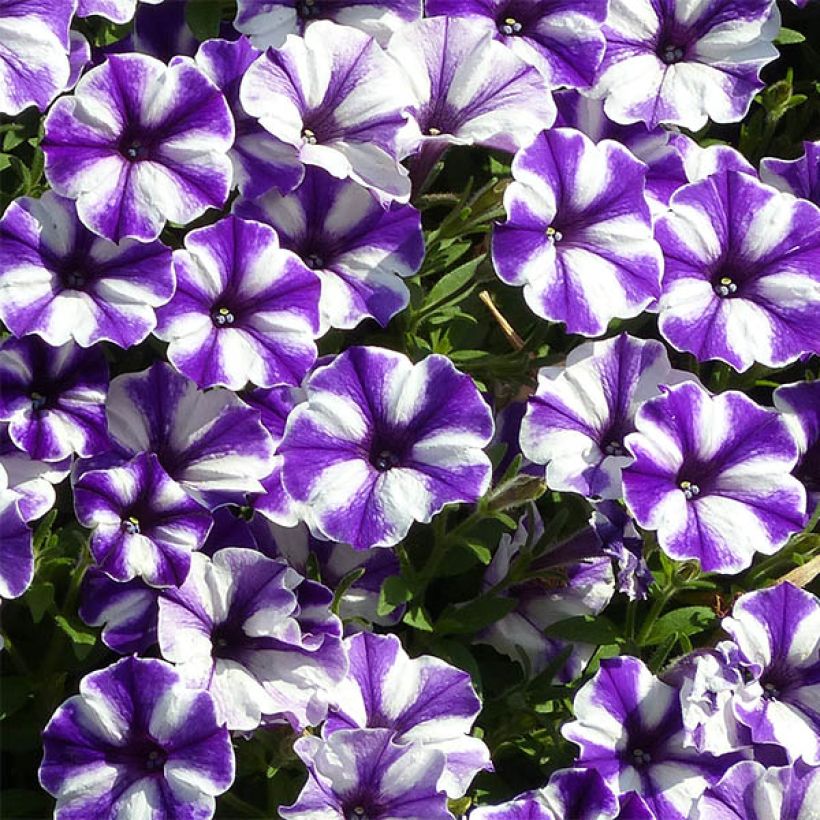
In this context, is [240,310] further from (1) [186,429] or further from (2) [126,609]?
(2) [126,609]

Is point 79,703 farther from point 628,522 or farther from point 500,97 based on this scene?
point 500,97

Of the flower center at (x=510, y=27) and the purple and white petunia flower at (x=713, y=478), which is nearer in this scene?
the purple and white petunia flower at (x=713, y=478)

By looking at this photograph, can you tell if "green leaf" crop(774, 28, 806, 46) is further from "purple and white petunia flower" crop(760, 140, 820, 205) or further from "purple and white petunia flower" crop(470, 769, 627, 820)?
"purple and white petunia flower" crop(470, 769, 627, 820)

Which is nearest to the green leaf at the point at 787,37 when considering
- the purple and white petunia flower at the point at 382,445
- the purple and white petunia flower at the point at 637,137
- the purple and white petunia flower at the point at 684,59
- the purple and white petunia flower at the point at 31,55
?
the purple and white petunia flower at the point at 684,59

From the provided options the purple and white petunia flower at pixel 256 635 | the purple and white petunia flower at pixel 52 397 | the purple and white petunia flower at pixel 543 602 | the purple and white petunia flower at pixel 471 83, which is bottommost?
the purple and white petunia flower at pixel 543 602

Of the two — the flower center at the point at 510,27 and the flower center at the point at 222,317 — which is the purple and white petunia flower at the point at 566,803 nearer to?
the flower center at the point at 222,317

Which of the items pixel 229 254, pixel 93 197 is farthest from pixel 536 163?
pixel 93 197
